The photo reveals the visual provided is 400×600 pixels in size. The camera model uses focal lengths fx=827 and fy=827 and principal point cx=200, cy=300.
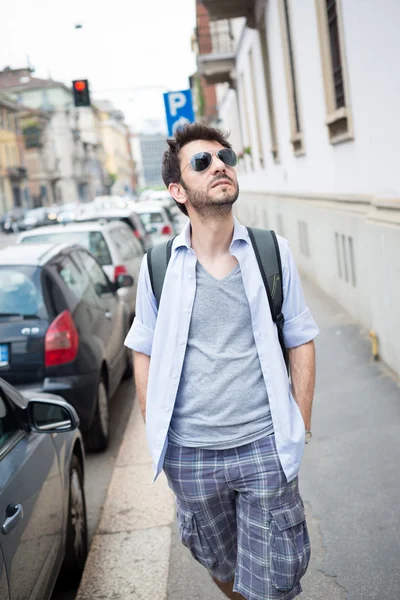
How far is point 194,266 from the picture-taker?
112 inches

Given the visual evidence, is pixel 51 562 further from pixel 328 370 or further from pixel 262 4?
pixel 262 4

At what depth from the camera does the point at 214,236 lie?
290 centimetres

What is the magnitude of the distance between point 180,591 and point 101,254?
23.4 feet

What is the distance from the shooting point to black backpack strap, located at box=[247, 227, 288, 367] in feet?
9.32

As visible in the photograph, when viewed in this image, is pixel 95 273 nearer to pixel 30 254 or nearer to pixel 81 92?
pixel 30 254

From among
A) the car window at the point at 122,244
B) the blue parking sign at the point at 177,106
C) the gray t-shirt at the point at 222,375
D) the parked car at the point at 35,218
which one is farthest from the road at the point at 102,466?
the parked car at the point at 35,218

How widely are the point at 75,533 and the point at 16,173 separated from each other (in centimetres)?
7626

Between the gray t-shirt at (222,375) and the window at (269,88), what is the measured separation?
14.6 m

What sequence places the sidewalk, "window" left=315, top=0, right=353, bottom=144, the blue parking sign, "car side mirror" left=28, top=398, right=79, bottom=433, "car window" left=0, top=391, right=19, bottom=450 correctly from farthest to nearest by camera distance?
the blue parking sign → "window" left=315, top=0, right=353, bottom=144 → the sidewalk → "car side mirror" left=28, top=398, right=79, bottom=433 → "car window" left=0, top=391, right=19, bottom=450

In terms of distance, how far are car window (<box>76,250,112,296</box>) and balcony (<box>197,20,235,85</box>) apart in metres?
18.9

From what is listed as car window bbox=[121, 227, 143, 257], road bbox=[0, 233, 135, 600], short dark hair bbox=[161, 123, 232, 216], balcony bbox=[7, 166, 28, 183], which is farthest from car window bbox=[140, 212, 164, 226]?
balcony bbox=[7, 166, 28, 183]

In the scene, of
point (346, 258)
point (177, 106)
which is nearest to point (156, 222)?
point (177, 106)

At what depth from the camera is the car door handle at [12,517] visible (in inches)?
115

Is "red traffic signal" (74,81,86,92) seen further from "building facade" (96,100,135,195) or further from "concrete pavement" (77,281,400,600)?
"building facade" (96,100,135,195)
